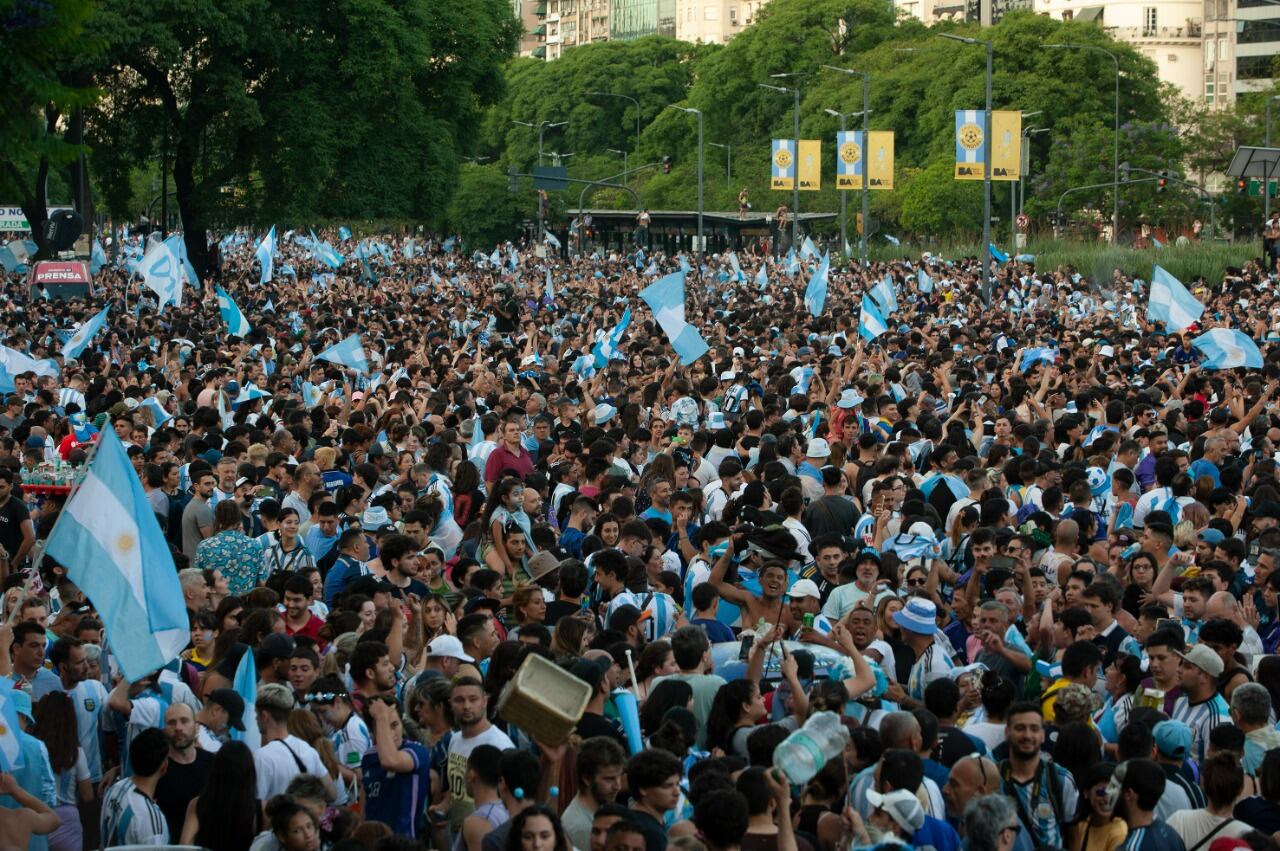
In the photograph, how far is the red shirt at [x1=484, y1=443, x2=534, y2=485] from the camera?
1365 centimetres

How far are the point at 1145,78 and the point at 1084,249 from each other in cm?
2362

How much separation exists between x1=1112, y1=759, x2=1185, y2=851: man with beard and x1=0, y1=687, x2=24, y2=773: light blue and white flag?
158 inches

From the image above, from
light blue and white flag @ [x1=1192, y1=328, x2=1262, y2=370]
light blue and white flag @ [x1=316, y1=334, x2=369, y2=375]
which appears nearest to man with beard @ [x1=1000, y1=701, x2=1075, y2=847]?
light blue and white flag @ [x1=1192, y1=328, x2=1262, y2=370]

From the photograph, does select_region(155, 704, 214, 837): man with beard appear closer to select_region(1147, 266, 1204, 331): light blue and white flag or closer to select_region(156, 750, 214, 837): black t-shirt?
select_region(156, 750, 214, 837): black t-shirt

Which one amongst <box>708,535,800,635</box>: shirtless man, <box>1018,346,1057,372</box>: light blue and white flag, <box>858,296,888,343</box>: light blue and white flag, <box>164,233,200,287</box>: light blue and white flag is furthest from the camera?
<box>164,233,200,287</box>: light blue and white flag

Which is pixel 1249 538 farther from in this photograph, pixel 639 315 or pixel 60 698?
pixel 639 315

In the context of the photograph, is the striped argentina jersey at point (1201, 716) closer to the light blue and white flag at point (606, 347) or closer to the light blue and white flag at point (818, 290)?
the light blue and white flag at point (606, 347)

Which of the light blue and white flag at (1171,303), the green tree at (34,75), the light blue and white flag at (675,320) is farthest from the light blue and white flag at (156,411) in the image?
the light blue and white flag at (1171,303)

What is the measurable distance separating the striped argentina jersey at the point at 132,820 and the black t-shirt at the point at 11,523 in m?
5.76

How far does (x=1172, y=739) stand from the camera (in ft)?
24.0

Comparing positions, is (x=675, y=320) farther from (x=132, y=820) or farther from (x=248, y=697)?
(x=132, y=820)

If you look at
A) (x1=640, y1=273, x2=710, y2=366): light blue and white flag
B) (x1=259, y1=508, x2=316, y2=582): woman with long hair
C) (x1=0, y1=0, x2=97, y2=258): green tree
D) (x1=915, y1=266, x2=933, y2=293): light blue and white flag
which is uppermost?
(x1=0, y1=0, x2=97, y2=258): green tree

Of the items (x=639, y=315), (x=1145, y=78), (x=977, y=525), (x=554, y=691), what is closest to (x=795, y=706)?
(x=554, y=691)

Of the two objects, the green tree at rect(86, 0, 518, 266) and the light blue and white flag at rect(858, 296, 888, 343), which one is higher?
the green tree at rect(86, 0, 518, 266)
